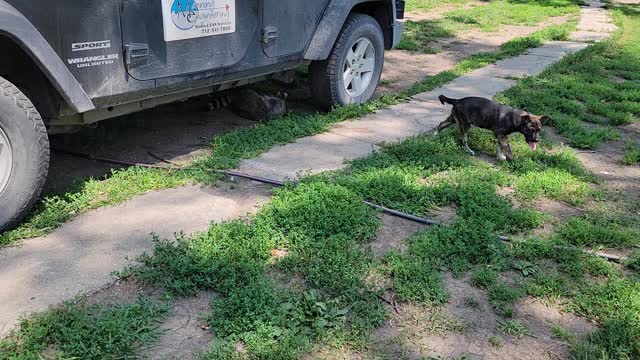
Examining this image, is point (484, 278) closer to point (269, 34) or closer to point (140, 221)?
point (140, 221)

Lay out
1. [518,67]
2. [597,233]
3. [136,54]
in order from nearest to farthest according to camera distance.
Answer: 1. [597,233]
2. [136,54]
3. [518,67]

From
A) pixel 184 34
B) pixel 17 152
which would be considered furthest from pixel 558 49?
pixel 17 152

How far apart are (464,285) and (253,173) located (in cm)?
178

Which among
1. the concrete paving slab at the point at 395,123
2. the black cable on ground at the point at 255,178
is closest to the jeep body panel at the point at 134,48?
the black cable on ground at the point at 255,178

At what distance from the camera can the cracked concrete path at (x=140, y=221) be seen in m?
2.87

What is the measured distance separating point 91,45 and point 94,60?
87 millimetres

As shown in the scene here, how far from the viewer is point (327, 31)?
17.7 ft

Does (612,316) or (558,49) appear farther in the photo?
(558,49)

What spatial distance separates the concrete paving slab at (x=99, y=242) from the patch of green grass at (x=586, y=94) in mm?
3250

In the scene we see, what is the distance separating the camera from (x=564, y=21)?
42.4 ft

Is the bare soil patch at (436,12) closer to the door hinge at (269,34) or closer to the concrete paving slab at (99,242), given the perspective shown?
the door hinge at (269,34)

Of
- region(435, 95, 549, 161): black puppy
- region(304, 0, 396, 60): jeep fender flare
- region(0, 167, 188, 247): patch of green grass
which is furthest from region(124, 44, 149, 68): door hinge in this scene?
region(435, 95, 549, 161): black puppy

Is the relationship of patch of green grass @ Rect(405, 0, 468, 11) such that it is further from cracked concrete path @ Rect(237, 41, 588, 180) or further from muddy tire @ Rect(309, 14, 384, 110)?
muddy tire @ Rect(309, 14, 384, 110)

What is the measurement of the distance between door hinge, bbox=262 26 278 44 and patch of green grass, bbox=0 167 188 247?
1.27 metres
